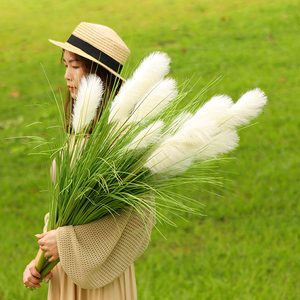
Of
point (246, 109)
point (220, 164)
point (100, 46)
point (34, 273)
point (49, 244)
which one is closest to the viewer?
point (246, 109)

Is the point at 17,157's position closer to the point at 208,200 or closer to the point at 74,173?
the point at 208,200

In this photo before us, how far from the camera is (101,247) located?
1.70 meters

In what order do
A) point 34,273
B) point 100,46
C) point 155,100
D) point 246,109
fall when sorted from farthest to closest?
point 100,46 → point 34,273 → point 155,100 → point 246,109

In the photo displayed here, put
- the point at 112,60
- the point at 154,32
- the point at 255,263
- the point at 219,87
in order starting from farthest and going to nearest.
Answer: the point at 154,32, the point at 219,87, the point at 255,263, the point at 112,60

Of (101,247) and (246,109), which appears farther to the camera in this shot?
(101,247)

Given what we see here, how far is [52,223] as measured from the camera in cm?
171

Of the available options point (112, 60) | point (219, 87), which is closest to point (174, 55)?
point (219, 87)

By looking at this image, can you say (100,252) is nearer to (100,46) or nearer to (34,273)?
(34,273)

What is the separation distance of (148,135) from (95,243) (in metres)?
0.56

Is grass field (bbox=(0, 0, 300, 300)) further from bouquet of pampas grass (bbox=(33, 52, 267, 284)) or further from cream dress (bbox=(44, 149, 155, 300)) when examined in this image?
cream dress (bbox=(44, 149, 155, 300))

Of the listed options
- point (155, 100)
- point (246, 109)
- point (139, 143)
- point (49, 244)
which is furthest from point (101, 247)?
point (246, 109)

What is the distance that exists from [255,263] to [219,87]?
112 inches

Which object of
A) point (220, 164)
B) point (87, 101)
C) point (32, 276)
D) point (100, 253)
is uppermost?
point (87, 101)

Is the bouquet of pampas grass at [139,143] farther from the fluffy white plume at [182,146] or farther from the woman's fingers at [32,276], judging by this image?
the woman's fingers at [32,276]
